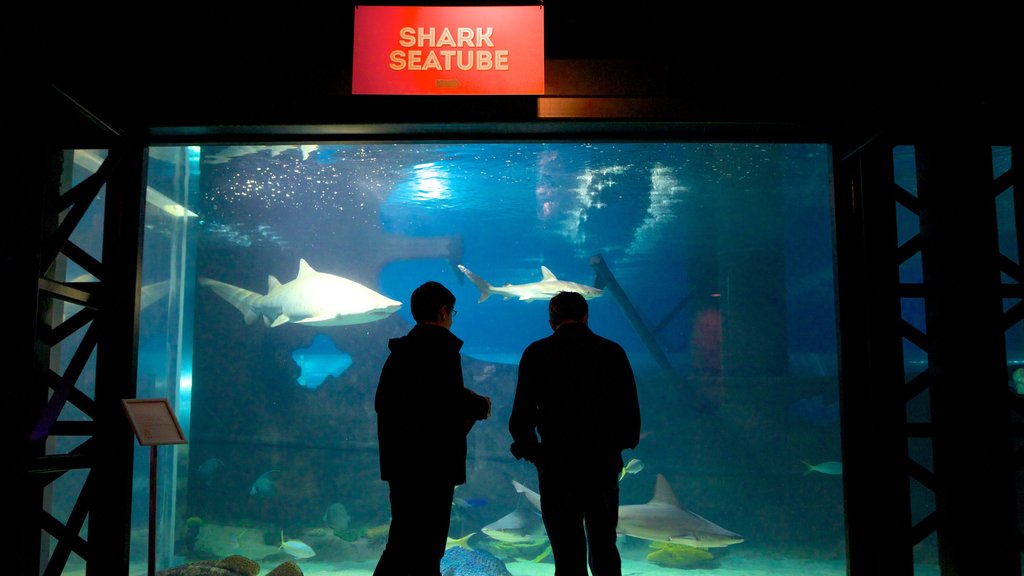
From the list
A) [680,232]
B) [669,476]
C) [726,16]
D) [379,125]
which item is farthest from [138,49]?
[680,232]

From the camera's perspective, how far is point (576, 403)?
10.9 ft

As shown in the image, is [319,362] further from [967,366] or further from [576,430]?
[967,366]

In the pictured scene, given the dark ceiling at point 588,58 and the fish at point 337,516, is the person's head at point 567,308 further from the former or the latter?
the fish at point 337,516

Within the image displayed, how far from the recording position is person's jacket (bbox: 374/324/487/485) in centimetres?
319

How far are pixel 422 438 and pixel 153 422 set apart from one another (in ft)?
6.60

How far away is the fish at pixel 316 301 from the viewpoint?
938 centimetres

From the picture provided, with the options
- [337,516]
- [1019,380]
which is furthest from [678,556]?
[1019,380]

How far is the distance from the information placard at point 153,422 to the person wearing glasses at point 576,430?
2.27 meters

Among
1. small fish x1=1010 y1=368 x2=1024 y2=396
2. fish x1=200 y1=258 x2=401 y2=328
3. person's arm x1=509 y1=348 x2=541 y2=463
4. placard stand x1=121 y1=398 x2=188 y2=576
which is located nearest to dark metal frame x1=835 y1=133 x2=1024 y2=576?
person's arm x1=509 y1=348 x2=541 y2=463

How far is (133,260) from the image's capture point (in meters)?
4.69

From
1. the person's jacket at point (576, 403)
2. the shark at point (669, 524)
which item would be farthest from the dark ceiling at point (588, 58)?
the shark at point (669, 524)

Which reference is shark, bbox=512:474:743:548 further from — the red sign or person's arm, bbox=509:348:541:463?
the red sign

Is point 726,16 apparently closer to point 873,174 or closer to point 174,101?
point 873,174

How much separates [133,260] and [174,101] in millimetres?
1252
